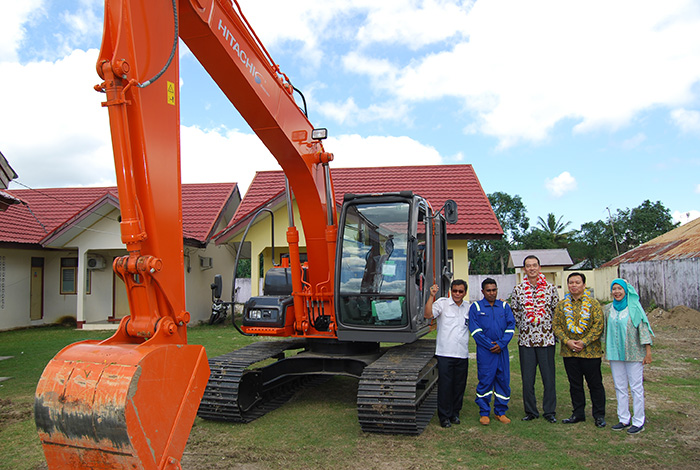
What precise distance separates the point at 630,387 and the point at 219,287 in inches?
177

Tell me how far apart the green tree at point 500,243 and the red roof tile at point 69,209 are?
26981mm

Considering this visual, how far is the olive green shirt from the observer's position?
5.82 m

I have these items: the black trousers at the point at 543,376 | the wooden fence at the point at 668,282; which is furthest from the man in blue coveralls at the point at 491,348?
the wooden fence at the point at 668,282

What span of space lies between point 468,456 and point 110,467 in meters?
3.26

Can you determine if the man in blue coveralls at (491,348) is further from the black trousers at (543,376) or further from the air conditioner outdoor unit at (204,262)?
the air conditioner outdoor unit at (204,262)

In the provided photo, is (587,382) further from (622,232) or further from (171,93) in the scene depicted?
(622,232)

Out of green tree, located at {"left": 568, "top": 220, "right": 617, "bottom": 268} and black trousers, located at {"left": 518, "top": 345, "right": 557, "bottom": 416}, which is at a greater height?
green tree, located at {"left": 568, "top": 220, "right": 617, "bottom": 268}

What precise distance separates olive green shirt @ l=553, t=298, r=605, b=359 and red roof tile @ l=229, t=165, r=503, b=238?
32.8 feet

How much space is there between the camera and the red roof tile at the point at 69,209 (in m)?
17.2

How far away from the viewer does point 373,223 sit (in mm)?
6477

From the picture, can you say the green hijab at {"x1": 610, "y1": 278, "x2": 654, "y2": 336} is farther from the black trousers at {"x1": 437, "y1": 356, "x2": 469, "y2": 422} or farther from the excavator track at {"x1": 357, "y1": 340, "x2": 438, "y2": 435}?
the excavator track at {"x1": 357, "y1": 340, "x2": 438, "y2": 435}

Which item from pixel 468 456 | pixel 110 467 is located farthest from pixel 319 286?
pixel 110 467

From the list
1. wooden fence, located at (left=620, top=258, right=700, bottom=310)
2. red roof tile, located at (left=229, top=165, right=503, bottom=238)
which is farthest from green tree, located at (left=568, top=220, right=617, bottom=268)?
red roof tile, located at (left=229, top=165, right=503, bottom=238)

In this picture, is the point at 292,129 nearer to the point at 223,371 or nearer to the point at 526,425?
the point at 223,371
